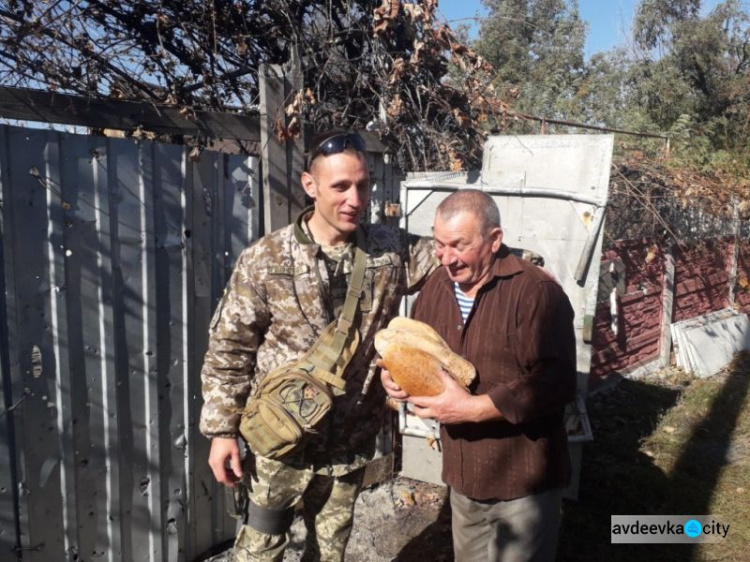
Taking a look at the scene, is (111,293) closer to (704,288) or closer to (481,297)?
(481,297)

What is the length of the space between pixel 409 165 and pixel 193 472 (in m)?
2.73

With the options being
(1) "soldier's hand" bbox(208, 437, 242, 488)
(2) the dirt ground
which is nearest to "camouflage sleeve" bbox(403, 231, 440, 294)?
(1) "soldier's hand" bbox(208, 437, 242, 488)

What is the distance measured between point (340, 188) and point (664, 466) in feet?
13.0

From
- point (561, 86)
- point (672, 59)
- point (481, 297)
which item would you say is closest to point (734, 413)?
point (481, 297)

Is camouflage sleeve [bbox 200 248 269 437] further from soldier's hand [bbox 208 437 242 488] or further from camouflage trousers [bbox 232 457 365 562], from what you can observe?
camouflage trousers [bbox 232 457 365 562]

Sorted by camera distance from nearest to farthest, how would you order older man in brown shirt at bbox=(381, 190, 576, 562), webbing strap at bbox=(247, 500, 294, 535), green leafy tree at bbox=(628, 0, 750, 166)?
older man in brown shirt at bbox=(381, 190, 576, 562)
webbing strap at bbox=(247, 500, 294, 535)
green leafy tree at bbox=(628, 0, 750, 166)

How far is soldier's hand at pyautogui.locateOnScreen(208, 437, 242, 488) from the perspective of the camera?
225 centimetres

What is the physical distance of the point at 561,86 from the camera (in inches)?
590

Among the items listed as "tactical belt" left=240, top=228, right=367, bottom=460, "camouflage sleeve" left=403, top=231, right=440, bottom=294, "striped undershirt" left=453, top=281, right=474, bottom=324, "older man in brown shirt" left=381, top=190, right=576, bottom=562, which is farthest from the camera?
"camouflage sleeve" left=403, top=231, right=440, bottom=294

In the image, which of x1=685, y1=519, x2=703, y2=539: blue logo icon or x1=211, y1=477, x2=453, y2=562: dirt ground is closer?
x1=211, y1=477, x2=453, y2=562: dirt ground

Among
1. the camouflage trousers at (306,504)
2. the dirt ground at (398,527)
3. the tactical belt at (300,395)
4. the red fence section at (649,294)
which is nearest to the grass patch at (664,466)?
the red fence section at (649,294)

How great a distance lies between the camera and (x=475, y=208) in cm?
207

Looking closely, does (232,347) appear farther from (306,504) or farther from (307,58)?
(307,58)

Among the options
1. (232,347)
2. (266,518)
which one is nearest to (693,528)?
(266,518)
